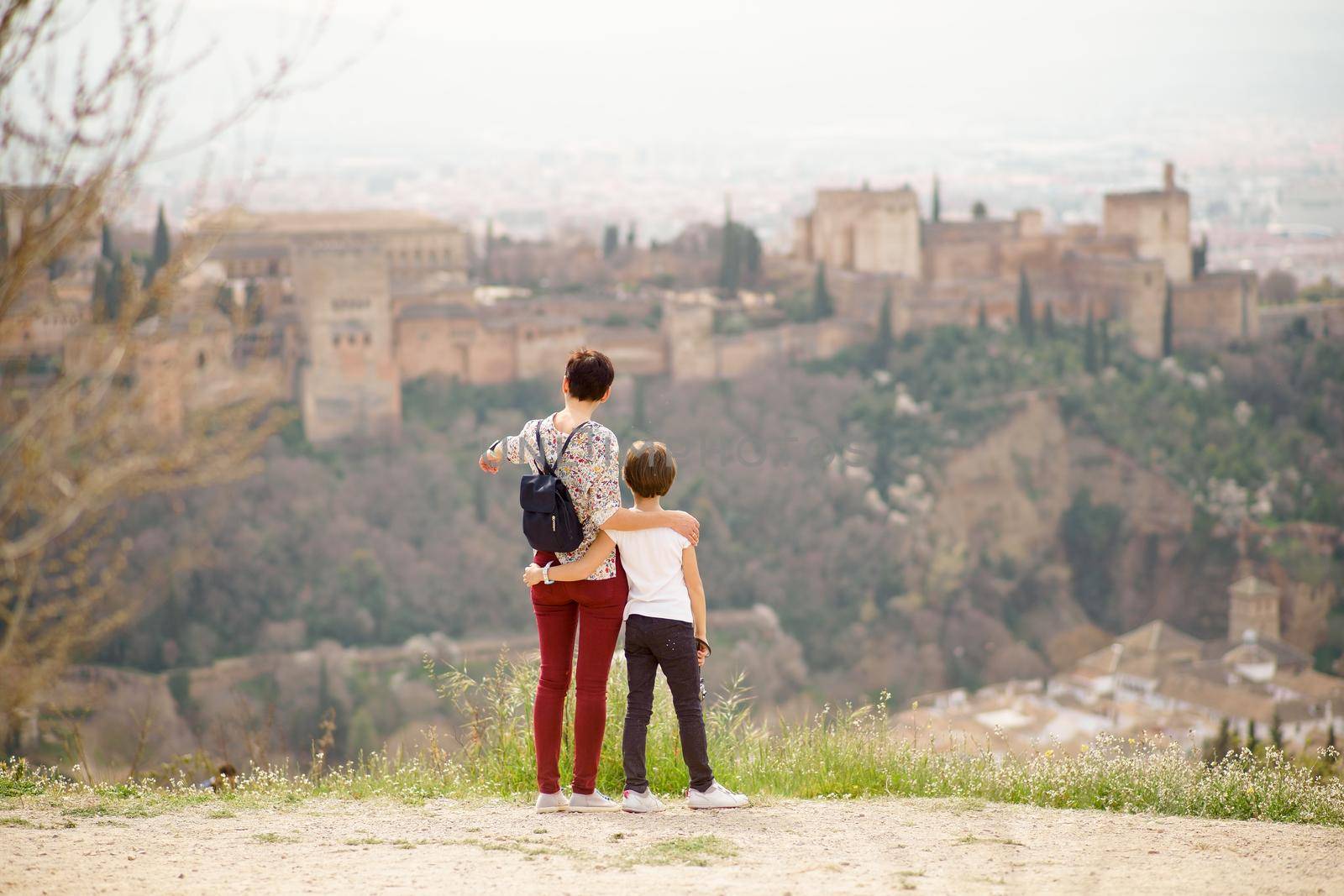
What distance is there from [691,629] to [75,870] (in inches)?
67.1

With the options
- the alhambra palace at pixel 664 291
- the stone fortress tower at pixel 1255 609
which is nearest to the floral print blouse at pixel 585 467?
the alhambra palace at pixel 664 291

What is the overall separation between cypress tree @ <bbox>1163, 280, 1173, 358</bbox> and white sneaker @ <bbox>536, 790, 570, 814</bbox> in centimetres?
3069

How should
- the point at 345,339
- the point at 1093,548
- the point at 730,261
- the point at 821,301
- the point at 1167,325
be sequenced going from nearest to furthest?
the point at 345,339 → the point at 1093,548 → the point at 821,301 → the point at 1167,325 → the point at 730,261

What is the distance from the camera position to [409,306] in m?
29.2

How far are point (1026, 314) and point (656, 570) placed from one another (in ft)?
95.2

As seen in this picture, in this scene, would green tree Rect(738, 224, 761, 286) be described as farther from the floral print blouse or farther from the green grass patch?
the green grass patch

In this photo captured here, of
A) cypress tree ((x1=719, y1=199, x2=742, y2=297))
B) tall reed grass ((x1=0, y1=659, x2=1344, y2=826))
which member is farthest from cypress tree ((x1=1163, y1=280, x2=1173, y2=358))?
tall reed grass ((x1=0, y1=659, x2=1344, y2=826))

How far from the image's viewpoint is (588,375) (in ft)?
13.9

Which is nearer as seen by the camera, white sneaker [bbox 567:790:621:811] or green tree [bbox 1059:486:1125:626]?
white sneaker [bbox 567:790:621:811]

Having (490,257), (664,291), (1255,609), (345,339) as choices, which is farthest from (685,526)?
(490,257)

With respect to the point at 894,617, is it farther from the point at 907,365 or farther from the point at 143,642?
the point at 143,642

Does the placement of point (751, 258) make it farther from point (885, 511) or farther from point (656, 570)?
point (656, 570)

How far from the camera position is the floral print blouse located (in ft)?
13.8

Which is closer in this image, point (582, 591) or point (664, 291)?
point (582, 591)
